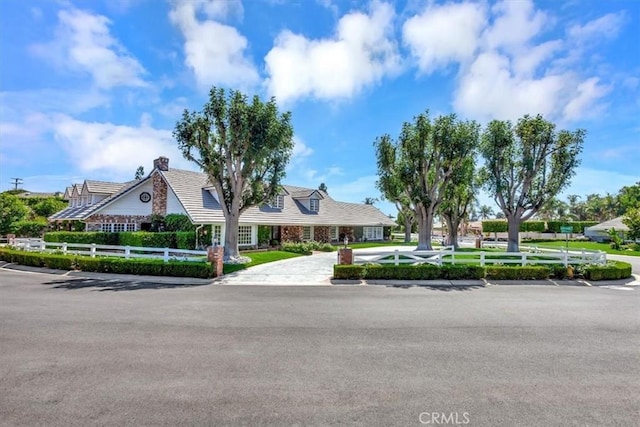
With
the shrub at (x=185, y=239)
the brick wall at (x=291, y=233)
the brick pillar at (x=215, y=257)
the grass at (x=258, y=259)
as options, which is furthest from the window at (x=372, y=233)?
the brick pillar at (x=215, y=257)

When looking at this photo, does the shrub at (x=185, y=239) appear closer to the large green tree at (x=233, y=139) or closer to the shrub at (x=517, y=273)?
the large green tree at (x=233, y=139)

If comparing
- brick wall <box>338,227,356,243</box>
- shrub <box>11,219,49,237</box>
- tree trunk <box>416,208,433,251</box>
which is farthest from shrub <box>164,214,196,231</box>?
shrub <box>11,219,49,237</box>

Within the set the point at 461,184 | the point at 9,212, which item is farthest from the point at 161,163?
the point at 9,212

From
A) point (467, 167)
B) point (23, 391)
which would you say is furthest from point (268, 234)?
point (23, 391)

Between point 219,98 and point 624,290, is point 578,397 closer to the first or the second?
point 624,290

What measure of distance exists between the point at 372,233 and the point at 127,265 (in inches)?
1364

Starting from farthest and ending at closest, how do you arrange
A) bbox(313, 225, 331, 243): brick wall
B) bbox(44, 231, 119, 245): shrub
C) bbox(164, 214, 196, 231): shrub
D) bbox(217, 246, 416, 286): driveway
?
bbox(313, 225, 331, 243): brick wall
bbox(164, 214, 196, 231): shrub
bbox(44, 231, 119, 245): shrub
bbox(217, 246, 416, 286): driveway

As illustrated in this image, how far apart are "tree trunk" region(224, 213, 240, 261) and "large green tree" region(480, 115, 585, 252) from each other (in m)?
19.2

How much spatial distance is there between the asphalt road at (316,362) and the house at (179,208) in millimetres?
16723

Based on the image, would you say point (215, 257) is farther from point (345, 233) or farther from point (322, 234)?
point (345, 233)

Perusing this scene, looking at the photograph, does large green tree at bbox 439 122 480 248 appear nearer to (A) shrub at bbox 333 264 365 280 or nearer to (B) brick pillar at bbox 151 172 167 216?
(A) shrub at bbox 333 264 365 280

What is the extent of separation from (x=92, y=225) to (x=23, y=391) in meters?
27.4

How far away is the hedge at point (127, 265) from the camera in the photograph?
1683cm

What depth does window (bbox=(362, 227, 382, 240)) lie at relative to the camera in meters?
46.3
